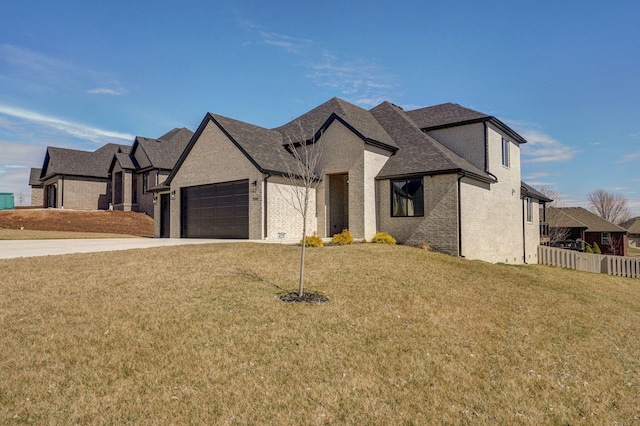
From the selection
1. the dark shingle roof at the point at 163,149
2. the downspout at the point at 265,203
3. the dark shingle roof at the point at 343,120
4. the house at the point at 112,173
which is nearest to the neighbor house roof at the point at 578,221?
the dark shingle roof at the point at 343,120

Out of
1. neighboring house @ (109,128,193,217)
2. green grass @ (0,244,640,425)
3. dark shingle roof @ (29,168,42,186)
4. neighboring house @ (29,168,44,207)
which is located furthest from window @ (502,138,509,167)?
neighboring house @ (29,168,44,207)

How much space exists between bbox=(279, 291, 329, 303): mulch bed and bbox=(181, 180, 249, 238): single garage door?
1095 centimetres

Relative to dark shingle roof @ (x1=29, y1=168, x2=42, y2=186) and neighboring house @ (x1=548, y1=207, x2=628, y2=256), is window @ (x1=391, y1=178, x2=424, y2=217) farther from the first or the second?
dark shingle roof @ (x1=29, y1=168, x2=42, y2=186)

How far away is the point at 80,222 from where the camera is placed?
30.2 metres

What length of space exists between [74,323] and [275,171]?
12586 millimetres

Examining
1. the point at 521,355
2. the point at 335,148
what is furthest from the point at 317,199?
the point at 521,355

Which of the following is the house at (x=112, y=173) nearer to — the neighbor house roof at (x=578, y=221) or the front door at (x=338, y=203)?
the front door at (x=338, y=203)

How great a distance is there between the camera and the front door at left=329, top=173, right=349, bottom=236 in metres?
20.3

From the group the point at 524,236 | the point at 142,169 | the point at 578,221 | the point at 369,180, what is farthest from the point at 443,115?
the point at 578,221

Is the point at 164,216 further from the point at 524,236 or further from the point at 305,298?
the point at 524,236

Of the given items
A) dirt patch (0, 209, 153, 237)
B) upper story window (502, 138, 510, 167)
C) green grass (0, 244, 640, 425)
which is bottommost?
green grass (0, 244, 640, 425)

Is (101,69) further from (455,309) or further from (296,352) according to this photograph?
(455,309)

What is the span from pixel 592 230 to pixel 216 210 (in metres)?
44.8

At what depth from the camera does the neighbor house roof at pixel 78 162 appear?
3825 centimetres
